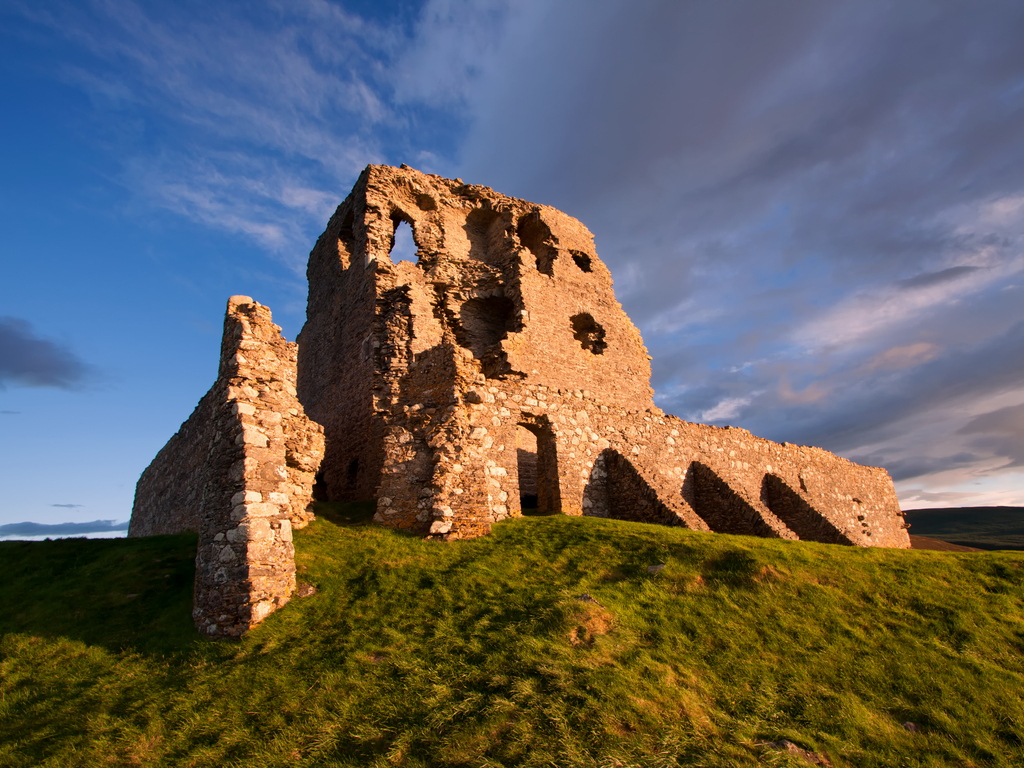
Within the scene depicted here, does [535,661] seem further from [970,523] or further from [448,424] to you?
[970,523]

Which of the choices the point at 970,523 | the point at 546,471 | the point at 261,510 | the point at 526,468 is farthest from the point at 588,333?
the point at 970,523

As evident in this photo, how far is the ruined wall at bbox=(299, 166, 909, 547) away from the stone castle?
0.24 ft

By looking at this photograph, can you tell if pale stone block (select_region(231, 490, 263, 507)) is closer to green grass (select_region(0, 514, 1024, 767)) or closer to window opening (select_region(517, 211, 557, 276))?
green grass (select_region(0, 514, 1024, 767))

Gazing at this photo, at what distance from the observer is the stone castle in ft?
32.5

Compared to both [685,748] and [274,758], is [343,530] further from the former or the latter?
[685,748]

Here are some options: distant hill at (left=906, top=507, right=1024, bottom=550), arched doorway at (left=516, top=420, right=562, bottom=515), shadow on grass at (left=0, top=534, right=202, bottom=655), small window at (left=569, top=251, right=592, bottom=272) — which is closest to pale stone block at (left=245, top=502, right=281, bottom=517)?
shadow on grass at (left=0, top=534, right=202, bottom=655)

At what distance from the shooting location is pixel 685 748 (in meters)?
5.82

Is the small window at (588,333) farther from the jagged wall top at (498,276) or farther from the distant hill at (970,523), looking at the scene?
the distant hill at (970,523)

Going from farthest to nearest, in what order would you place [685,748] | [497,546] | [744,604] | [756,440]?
[756,440], [497,546], [744,604], [685,748]

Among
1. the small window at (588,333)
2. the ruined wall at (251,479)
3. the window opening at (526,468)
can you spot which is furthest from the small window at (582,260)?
the ruined wall at (251,479)

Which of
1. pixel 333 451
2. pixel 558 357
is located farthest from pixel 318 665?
pixel 558 357

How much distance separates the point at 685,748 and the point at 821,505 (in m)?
21.4

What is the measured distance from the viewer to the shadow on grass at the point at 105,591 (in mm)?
8805

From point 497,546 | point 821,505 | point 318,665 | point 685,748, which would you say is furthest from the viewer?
point 821,505
